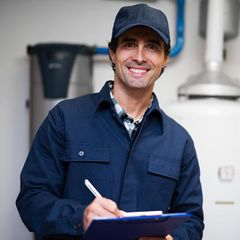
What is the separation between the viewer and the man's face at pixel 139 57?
3.66ft

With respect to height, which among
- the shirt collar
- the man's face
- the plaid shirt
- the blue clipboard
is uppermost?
the man's face

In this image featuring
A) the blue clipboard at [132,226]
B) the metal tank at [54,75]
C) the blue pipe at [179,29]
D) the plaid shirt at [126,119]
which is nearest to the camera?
the blue clipboard at [132,226]

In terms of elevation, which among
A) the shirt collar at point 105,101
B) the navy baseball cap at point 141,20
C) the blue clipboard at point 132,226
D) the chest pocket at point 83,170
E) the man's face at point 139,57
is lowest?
the blue clipboard at point 132,226

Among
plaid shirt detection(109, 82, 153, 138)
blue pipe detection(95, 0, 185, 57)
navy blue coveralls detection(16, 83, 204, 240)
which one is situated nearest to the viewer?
navy blue coveralls detection(16, 83, 204, 240)

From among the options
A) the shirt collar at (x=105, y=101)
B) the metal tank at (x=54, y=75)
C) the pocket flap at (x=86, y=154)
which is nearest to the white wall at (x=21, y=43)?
the metal tank at (x=54, y=75)

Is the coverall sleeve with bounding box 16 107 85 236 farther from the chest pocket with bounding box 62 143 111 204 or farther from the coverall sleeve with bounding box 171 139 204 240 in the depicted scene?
the coverall sleeve with bounding box 171 139 204 240

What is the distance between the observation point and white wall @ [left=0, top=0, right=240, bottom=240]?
2.21m

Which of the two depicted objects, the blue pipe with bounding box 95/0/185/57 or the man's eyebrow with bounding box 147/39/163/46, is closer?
the man's eyebrow with bounding box 147/39/163/46

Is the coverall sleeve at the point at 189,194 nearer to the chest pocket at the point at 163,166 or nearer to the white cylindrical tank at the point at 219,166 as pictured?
the chest pocket at the point at 163,166

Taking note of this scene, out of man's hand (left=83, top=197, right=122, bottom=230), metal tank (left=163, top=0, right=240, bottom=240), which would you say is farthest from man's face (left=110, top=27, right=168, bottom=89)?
metal tank (left=163, top=0, right=240, bottom=240)

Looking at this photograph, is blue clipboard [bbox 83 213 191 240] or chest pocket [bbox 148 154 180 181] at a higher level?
chest pocket [bbox 148 154 180 181]

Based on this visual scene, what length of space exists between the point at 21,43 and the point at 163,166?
1420mm

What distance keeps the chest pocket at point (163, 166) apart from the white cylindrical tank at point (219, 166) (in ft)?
2.23

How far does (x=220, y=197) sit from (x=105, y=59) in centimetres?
102
